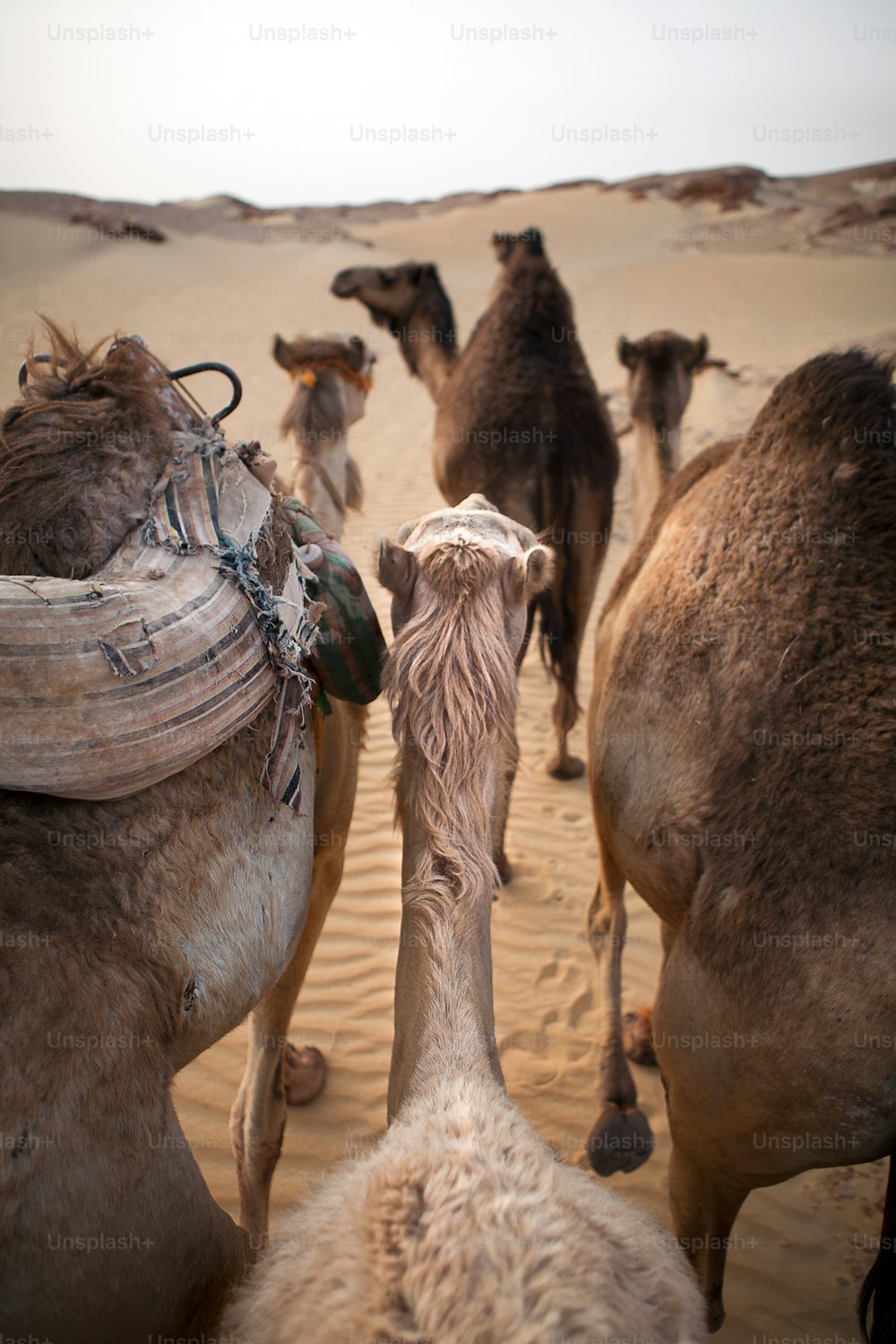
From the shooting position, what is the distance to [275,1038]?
9.34 ft

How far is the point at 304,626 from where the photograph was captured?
6.30 ft

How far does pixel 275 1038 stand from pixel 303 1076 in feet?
2.79

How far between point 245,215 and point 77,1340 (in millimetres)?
56911

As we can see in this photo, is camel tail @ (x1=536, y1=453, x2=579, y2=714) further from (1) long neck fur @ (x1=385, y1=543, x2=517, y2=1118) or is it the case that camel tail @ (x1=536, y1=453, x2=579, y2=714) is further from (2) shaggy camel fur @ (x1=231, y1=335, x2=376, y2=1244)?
(1) long neck fur @ (x1=385, y1=543, x2=517, y2=1118)

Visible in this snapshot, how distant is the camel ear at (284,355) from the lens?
173 inches

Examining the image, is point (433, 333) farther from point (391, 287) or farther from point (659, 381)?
point (659, 381)

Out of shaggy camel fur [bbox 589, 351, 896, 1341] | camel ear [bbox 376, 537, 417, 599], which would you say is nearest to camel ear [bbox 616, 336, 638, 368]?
shaggy camel fur [bbox 589, 351, 896, 1341]

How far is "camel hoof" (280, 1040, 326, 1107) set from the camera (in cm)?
352

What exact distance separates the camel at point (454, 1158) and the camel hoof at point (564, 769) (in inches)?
156

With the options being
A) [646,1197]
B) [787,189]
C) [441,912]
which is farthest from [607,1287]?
[787,189]

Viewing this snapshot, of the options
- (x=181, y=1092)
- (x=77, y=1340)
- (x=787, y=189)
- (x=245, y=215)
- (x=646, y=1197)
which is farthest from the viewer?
(x=245, y=215)

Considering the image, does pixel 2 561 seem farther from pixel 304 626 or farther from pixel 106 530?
pixel 304 626

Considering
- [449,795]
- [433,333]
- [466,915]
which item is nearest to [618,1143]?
[466,915]

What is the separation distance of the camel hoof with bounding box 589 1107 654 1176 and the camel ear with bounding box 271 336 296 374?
13.0 feet
